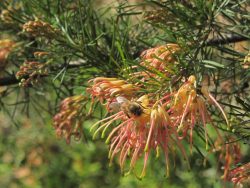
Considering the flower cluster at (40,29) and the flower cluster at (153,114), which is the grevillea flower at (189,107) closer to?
the flower cluster at (153,114)

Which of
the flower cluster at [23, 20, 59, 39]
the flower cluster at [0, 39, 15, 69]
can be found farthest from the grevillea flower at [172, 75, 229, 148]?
the flower cluster at [0, 39, 15, 69]

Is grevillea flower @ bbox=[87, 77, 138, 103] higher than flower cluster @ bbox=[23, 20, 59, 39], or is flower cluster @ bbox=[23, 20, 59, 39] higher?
flower cluster @ bbox=[23, 20, 59, 39]

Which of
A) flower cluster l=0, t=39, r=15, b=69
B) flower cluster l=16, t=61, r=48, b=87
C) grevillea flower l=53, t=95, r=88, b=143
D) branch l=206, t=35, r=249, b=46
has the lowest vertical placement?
grevillea flower l=53, t=95, r=88, b=143

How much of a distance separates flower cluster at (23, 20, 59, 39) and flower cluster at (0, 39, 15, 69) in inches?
7.3

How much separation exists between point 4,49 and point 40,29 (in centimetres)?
23

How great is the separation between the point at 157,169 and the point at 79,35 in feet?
5.44

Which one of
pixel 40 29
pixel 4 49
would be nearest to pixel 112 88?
pixel 40 29

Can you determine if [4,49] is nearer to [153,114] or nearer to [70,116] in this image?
[70,116]

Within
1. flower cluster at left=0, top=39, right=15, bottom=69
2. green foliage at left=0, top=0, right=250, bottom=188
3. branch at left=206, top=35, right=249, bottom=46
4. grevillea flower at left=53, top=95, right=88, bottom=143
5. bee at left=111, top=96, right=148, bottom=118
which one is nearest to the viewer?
bee at left=111, top=96, right=148, bottom=118

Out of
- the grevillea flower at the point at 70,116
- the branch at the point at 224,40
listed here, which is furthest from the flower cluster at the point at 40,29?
the branch at the point at 224,40

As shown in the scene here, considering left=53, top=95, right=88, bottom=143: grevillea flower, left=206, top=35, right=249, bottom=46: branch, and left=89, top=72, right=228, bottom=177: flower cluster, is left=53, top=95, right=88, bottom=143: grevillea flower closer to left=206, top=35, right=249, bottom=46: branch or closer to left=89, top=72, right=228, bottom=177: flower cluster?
left=206, top=35, right=249, bottom=46: branch

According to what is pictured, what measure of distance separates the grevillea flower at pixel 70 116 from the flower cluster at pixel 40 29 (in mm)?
121

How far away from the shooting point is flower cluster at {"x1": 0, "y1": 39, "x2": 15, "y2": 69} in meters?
1.08

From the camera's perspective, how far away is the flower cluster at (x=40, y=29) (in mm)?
879
